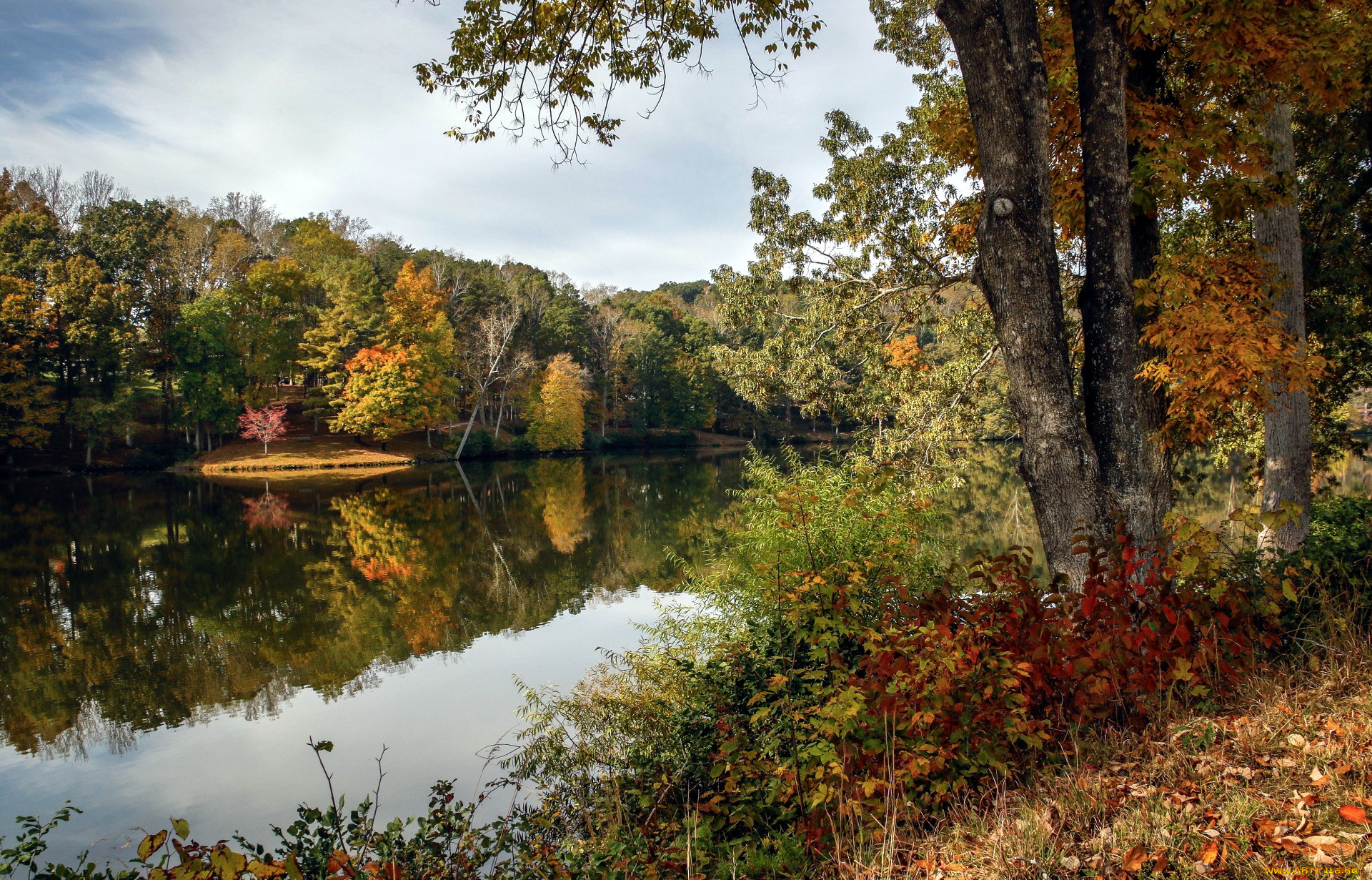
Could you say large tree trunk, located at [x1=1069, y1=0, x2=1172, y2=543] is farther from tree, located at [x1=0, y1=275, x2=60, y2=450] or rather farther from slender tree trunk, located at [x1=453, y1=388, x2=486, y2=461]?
tree, located at [x1=0, y1=275, x2=60, y2=450]

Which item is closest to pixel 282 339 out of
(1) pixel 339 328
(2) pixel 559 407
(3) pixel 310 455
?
(1) pixel 339 328

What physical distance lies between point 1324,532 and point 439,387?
125 feet

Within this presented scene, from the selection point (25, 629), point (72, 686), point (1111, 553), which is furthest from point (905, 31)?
Answer: point (25, 629)

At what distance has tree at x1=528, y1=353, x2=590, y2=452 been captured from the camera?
42969 mm

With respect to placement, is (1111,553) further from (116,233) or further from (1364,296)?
(116,233)

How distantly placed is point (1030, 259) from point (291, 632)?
38.8 ft

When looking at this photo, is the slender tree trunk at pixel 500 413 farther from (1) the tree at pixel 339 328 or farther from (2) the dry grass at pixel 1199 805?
(2) the dry grass at pixel 1199 805

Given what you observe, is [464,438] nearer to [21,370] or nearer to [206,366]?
[206,366]

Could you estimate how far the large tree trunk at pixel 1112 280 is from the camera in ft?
13.3

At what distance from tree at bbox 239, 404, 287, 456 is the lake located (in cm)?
1204

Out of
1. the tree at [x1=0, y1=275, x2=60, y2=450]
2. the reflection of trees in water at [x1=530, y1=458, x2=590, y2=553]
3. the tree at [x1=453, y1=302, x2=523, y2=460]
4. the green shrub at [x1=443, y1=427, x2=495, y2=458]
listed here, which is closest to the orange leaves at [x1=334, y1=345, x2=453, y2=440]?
the green shrub at [x1=443, y1=427, x2=495, y2=458]

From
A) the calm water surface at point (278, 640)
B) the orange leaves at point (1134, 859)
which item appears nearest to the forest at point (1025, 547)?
the orange leaves at point (1134, 859)

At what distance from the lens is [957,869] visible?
2426 millimetres

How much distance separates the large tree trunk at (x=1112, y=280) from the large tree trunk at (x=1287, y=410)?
16.0 feet
